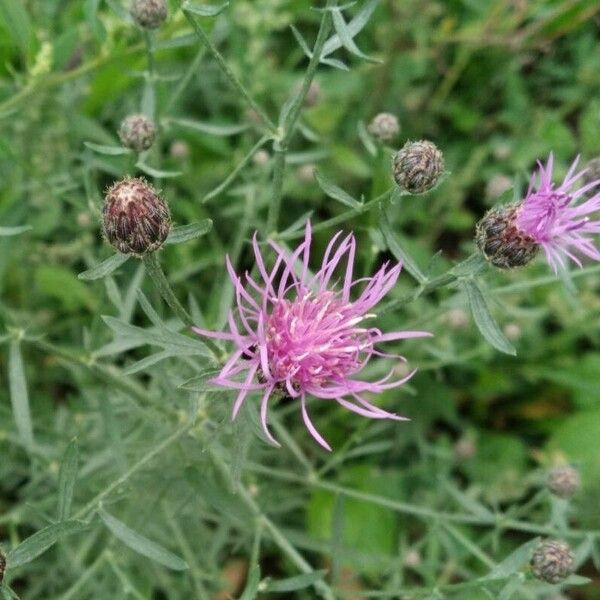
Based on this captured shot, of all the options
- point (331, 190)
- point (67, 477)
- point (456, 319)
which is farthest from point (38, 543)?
point (456, 319)

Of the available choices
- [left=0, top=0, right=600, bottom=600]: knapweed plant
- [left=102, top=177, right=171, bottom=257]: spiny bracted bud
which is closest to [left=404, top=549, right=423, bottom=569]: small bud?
[left=0, top=0, right=600, bottom=600]: knapweed plant

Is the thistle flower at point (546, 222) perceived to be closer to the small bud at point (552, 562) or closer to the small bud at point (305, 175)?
the small bud at point (552, 562)

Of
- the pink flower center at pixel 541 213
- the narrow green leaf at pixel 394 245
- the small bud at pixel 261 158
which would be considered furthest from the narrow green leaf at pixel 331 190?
the small bud at pixel 261 158

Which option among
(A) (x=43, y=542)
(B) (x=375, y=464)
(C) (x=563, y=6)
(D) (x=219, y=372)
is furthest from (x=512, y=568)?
(C) (x=563, y=6)

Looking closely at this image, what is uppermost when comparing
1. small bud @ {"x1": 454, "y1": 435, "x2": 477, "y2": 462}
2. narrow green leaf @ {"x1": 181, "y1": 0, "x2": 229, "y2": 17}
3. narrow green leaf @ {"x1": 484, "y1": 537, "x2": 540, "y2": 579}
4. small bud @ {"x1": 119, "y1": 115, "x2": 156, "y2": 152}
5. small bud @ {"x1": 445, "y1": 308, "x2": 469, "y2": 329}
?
narrow green leaf @ {"x1": 181, "y1": 0, "x2": 229, "y2": 17}

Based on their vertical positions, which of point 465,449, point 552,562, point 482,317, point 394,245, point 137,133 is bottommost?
point 465,449

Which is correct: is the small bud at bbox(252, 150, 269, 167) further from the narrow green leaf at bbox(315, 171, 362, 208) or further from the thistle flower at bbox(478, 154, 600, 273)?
the thistle flower at bbox(478, 154, 600, 273)

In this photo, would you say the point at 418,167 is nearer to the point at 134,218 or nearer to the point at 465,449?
the point at 134,218
